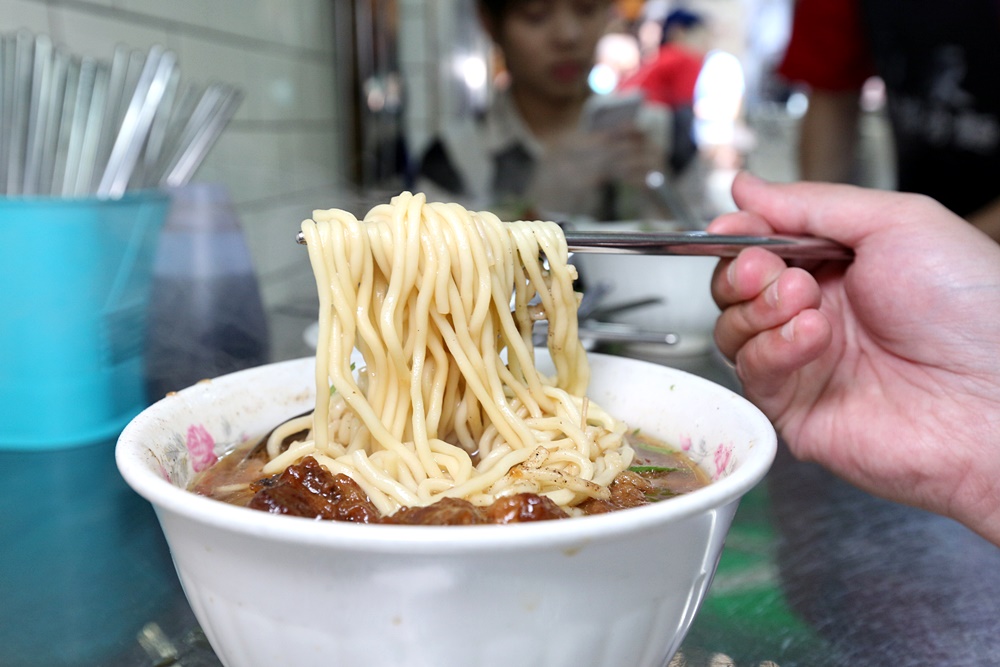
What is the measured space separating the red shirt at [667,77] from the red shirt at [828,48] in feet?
10.7

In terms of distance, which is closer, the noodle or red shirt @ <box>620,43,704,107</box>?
the noodle

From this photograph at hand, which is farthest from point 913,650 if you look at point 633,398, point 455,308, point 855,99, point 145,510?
point 855,99

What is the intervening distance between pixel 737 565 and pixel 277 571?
2.29ft

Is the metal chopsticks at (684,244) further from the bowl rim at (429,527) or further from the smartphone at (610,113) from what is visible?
the smartphone at (610,113)

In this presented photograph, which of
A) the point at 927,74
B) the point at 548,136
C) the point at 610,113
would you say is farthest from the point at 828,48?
the point at 548,136

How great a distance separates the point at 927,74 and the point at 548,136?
1929mm

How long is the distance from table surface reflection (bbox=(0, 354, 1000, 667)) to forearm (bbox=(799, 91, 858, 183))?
2771 mm

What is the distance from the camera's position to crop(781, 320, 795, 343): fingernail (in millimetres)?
1044

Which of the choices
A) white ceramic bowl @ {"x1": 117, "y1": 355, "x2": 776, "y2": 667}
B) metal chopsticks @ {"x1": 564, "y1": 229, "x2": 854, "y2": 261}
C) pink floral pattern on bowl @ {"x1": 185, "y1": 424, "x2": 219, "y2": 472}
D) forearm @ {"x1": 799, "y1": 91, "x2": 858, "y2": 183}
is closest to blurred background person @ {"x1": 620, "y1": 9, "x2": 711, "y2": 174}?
forearm @ {"x1": 799, "y1": 91, "x2": 858, "y2": 183}

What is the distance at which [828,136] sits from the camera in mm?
3568

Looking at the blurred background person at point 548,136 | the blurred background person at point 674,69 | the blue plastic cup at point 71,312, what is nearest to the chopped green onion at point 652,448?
the blue plastic cup at point 71,312

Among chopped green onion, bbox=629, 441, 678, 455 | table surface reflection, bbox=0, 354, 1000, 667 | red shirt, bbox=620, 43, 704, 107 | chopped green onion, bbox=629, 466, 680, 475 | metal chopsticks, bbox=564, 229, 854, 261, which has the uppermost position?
red shirt, bbox=620, 43, 704, 107

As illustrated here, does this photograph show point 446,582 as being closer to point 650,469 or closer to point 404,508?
point 404,508

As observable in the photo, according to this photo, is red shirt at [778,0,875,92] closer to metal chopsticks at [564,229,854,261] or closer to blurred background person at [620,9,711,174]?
blurred background person at [620,9,711,174]
